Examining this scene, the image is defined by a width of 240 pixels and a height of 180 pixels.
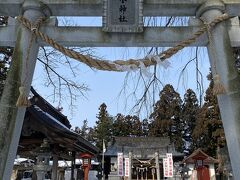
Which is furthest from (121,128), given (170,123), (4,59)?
(4,59)

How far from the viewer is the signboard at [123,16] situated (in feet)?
12.3

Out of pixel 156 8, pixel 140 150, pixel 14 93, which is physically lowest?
pixel 14 93

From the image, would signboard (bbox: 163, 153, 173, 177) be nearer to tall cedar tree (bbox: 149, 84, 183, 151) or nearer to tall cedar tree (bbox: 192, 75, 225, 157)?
tall cedar tree (bbox: 192, 75, 225, 157)

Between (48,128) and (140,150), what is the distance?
72.2 feet

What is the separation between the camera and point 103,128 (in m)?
47.8

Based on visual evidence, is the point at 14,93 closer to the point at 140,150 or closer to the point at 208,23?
the point at 208,23

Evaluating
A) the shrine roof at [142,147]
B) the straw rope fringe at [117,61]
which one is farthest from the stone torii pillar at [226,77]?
the shrine roof at [142,147]

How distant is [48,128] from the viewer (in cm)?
620

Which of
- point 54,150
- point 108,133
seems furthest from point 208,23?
point 108,133

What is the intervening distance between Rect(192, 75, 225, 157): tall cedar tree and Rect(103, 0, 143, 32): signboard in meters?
27.1

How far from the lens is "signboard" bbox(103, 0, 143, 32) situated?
376cm

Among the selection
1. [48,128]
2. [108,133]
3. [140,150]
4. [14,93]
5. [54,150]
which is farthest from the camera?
[108,133]

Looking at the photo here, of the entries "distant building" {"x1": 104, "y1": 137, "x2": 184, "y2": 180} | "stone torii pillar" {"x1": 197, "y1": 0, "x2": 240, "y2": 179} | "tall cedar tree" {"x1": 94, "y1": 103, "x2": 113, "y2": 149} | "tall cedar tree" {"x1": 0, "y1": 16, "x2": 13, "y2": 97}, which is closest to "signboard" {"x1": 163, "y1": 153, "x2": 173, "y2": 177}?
"distant building" {"x1": 104, "y1": 137, "x2": 184, "y2": 180}

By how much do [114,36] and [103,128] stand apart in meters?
44.5
